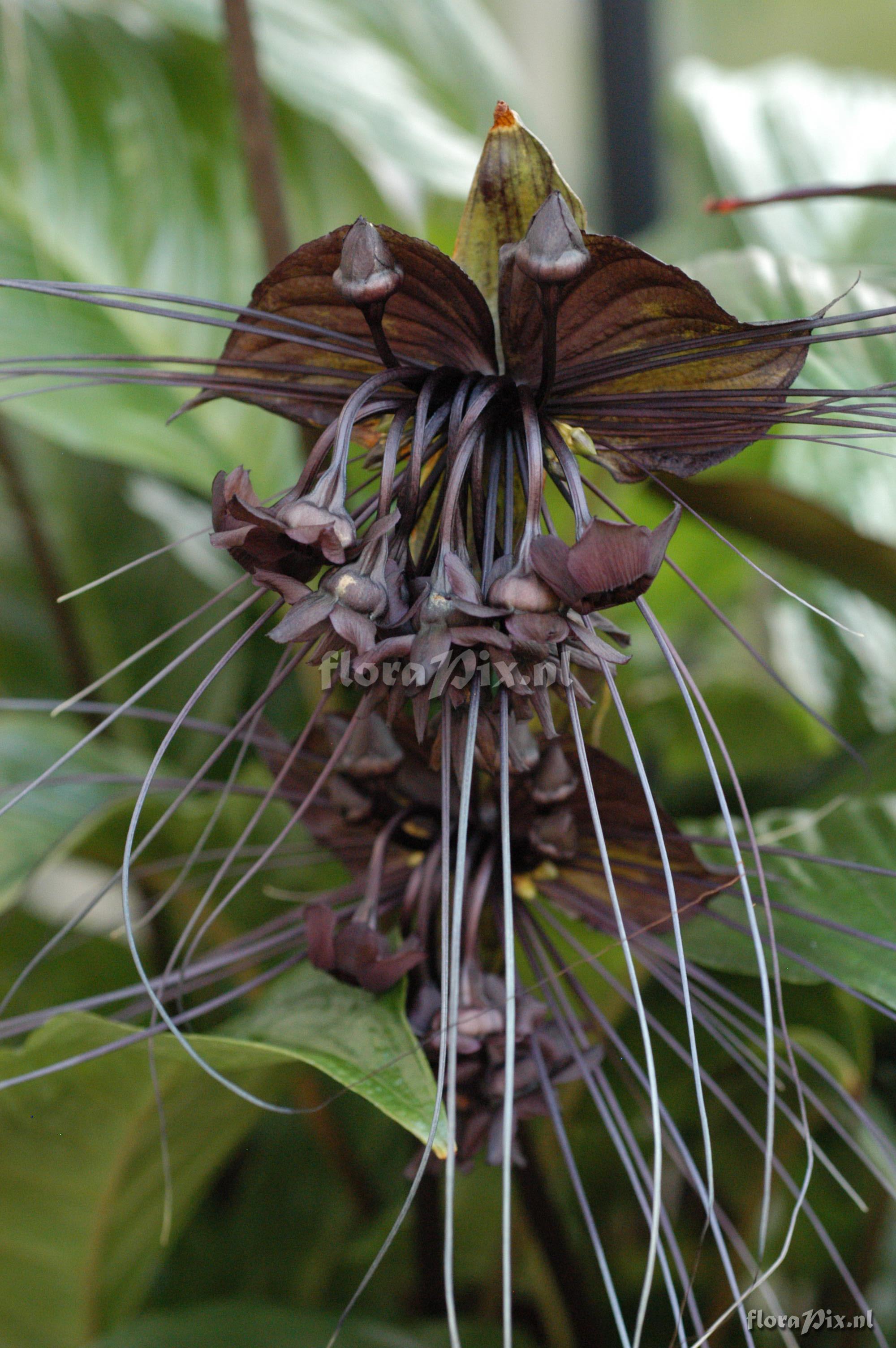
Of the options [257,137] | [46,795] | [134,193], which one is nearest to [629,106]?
[134,193]

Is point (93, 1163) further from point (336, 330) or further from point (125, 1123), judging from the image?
point (336, 330)

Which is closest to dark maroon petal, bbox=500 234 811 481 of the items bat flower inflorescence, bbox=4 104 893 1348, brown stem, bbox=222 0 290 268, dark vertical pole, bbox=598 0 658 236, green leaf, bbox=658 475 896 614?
bat flower inflorescence, bbox=4 104 893 1348

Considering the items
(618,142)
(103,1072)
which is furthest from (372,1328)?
(618,142)

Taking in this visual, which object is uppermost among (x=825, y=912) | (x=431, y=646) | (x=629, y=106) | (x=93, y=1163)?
(x=629, y=106)

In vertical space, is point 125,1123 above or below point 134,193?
below

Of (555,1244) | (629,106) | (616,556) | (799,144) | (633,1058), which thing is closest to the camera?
(616,556)

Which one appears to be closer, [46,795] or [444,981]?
[444,981]

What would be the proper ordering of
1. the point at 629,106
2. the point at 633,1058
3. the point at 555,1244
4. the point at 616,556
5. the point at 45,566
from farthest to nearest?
the point at 629,106 < the point at 45,566 < the point at 555,1244 < the point at 633,1058 < the point at 616,556

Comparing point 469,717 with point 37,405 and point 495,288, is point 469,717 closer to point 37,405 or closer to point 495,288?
point 495,288
